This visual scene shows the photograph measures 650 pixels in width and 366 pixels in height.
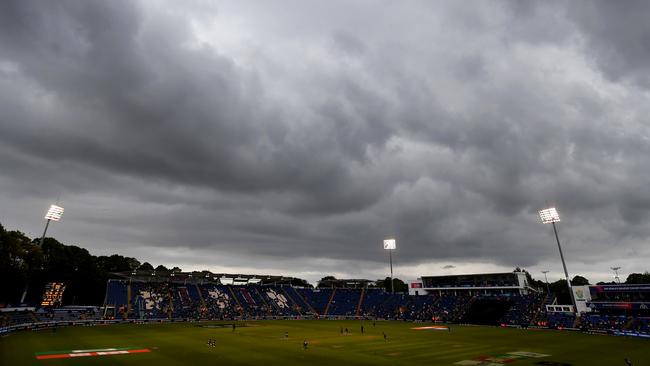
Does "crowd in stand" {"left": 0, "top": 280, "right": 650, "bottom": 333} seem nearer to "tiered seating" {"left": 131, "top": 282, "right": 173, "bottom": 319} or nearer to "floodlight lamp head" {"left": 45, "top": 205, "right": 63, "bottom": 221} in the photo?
"tiered seating" {"left": 131, "top": 282, "right": 173, "bottom": 319}

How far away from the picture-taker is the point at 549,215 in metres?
80.6

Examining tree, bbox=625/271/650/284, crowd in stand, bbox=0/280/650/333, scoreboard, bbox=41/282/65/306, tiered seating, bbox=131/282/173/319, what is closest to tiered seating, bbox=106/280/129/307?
crowd in stand, bbox=0/280/650/333

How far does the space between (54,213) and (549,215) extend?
112221mm

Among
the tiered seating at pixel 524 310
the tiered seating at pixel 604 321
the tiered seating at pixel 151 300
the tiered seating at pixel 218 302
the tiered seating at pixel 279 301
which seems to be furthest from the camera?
the tiered seating at pixel 279 301

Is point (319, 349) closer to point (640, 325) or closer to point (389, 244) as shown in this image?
point (640, 325)

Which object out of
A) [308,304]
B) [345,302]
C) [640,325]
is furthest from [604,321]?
[308,304]

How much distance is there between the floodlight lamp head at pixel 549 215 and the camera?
79125mm

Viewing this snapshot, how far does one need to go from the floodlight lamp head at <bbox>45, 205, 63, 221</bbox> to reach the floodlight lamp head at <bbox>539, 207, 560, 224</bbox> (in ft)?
361

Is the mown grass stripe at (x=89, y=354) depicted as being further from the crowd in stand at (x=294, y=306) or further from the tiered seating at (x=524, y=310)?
the tiered seating at (x=524, y=310)

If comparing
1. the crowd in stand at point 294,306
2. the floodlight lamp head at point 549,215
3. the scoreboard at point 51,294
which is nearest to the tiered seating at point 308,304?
the crowd in stand at point 294,306

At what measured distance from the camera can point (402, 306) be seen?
116 m

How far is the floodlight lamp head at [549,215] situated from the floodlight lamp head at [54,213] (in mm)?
110178

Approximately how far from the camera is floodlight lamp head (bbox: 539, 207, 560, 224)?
79125 mm

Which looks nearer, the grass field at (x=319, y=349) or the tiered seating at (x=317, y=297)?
the grass field at (x=319, y=349)
